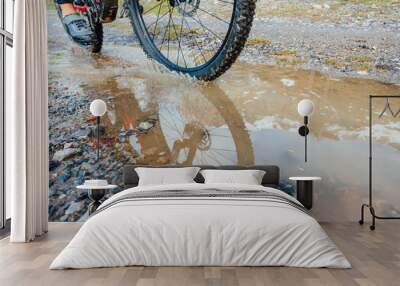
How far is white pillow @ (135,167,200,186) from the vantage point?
6.47 metres

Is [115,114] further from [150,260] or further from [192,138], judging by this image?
[150,260]

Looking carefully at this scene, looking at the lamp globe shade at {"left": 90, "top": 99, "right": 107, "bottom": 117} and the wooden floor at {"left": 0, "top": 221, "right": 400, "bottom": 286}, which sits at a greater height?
the lamp globe shade at {"left": 90, "top": 99, "right": 107, "bottom": 117}

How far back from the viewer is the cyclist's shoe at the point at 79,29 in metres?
7.32

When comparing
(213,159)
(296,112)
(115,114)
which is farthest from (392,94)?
(115,114)

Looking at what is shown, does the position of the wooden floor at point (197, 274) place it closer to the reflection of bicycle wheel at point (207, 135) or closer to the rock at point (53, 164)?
the rock at point (53, 164)

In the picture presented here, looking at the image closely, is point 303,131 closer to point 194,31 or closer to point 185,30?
point 194,31

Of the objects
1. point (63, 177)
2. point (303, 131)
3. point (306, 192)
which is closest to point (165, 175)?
point (63, 177)

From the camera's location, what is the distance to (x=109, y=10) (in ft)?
24.0

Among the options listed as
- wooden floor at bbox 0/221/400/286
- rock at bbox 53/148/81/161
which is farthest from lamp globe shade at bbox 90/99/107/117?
wooden floor at bbox 0/221/400/286

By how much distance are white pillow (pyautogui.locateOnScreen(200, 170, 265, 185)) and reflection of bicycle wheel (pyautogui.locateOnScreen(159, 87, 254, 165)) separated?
476 mm

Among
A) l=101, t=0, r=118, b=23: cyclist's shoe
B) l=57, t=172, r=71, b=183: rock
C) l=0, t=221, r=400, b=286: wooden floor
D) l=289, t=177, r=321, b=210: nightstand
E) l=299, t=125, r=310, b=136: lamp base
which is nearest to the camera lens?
l=0, t=221, r=400, b=286: wooden floor

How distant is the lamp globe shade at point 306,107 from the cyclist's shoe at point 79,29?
9.84 ft

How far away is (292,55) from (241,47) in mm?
697

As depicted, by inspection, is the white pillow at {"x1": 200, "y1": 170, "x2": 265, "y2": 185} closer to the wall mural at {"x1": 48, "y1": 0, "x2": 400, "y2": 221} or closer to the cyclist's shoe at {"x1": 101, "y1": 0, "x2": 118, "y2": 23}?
the wall mural at {"x1": 48, "y1": 0, "x2": 400, "y2": 221}
